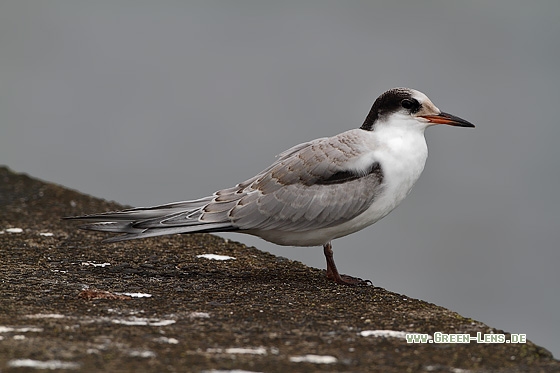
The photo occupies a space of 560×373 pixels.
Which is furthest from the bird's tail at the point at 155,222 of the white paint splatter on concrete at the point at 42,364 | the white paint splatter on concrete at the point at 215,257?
the white paint splatter on concrete at the point at 42,364

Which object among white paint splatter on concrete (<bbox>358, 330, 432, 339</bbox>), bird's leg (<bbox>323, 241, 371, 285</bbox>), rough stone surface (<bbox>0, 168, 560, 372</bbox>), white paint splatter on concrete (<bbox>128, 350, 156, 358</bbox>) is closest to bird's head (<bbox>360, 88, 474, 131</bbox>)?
bird's leg (<bbox>323, 241, 371, 285</bbox>)

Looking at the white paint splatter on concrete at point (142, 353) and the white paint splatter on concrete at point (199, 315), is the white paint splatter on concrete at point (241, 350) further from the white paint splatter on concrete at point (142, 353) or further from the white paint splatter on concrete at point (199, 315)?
the white paint splatter on concrete at point (199, 315)

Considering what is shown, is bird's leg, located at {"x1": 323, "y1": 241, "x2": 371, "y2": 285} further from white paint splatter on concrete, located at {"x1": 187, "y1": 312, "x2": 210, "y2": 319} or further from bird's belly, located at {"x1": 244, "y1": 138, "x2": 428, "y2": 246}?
white paint splatter on concrete, located at {"x1": 187, "y1": 312, "x2": 210, "y2": 319}

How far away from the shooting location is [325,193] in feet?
14.2

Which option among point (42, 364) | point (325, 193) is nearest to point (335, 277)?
point (325, 193)

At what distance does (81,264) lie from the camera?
4445mm

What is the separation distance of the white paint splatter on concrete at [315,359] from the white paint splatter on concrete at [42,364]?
0.68 meters

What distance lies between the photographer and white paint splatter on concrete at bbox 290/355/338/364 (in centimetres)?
277

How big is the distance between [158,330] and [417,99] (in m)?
2.05

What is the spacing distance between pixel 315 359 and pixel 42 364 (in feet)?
2.78

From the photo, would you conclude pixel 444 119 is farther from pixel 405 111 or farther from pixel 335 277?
pixel 335 277

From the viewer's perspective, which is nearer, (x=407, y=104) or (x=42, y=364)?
(x=42, y=364)

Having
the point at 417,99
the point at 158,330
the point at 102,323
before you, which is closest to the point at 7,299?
the point at 102,323

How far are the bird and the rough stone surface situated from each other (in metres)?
0.23
